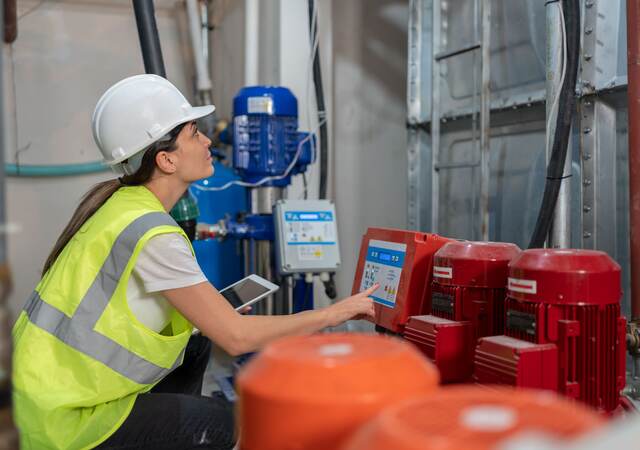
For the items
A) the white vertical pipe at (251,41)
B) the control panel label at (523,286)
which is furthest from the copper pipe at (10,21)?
the control panel label at (523,286)

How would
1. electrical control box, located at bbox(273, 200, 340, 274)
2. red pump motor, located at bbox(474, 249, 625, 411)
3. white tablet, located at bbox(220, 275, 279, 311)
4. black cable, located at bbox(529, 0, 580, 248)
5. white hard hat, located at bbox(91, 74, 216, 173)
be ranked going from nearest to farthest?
red pump motor, located at bbox(474, 249, 625, 411) < white hard hat, located at bbox(91, 74, 216, 173) < white tablet, located at bbox(220, 275, 279, 311) < black cable, located at bbox(529, 0, 580, 248) < electrical control box, located at bbox(273, 200, 340, 274)

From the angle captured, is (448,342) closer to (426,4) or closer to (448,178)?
(448,178)

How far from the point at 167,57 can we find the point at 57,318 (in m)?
2.59

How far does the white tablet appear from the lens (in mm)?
1632

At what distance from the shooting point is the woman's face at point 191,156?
155 cm

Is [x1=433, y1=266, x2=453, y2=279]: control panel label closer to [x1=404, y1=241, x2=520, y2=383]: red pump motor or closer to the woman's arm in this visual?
[x1=404, y1=241, x2=520, y2=383]: red pump motor

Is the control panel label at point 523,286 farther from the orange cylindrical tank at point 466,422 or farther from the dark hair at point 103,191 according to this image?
the dark hair at point 103,191

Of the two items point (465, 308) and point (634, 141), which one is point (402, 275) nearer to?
A: point (465, 308)

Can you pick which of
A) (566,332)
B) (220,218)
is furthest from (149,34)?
(566,332)

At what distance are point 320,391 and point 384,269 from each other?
1.00 metres

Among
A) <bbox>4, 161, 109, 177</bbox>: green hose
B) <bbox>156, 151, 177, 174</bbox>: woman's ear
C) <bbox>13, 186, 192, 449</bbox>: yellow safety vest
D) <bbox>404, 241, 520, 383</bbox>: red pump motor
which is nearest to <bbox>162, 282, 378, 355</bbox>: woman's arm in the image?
<bbox>13, 186, 192, 449</bbox>: yellow safety vest

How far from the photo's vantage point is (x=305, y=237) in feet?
8.54

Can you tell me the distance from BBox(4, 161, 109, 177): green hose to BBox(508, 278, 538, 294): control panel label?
2536 mm

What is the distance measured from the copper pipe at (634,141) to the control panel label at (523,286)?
59cm
